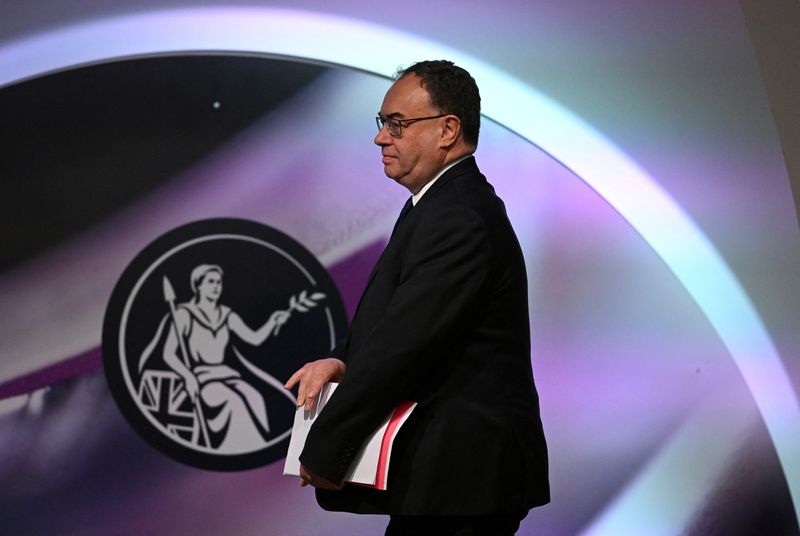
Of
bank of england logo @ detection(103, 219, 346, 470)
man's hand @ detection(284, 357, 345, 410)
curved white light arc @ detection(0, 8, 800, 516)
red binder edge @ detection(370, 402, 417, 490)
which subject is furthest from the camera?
bank of england logo @ detection(103, 219, 346, 470)

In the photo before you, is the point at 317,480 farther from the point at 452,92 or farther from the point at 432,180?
the point at 452,92

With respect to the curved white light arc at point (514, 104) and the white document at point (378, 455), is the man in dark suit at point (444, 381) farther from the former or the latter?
the curved white light arc at point (514, 104)

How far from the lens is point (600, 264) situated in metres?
3.13

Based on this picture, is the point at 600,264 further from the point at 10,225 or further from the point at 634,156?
the point at 10,225

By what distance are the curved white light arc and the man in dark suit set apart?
1.24 m

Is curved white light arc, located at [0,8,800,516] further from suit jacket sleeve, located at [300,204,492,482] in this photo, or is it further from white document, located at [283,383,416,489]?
white document, located at [283,383,416,489]

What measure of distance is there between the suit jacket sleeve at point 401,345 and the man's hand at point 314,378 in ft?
0.27

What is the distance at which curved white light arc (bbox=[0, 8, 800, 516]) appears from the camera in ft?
10.0

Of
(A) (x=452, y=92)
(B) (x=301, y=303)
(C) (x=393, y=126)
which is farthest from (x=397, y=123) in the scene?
(B) (x=301, y=303)

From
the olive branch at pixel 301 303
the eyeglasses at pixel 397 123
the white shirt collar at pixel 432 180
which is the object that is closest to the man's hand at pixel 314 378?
the white shirt collar at pixel 432 180

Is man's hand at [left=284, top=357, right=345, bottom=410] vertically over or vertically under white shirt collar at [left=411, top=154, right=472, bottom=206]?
under

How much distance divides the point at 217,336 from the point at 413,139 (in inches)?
58.0

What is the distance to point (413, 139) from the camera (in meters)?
1.95

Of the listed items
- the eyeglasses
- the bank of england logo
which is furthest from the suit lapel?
the bank of england logo
